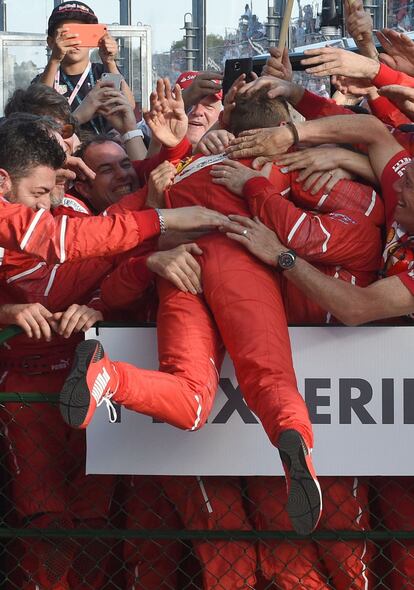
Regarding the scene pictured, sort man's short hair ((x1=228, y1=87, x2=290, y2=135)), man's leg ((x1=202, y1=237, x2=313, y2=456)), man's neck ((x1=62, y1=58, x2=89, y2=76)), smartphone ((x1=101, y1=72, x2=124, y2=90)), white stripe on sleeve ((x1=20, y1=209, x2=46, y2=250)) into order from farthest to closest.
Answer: man's neck ((x1=62, y1=58, x2=89, y2=76))
smartphone ((x1=101, y1=72, x2=124, y2=90))
man's short hair ((x1=228, y1=87, x2=290, y2=135))
white stripe on sleeve ((x1=20, y1=209, x2=46, y2=250))
man's leg ((x1=202, y1=237, x2=313, y2=456))

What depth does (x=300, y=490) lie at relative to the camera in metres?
3.23

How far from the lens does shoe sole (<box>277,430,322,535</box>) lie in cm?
321

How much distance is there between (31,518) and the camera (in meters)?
3.98

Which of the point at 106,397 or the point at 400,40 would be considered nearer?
the point at 106,397

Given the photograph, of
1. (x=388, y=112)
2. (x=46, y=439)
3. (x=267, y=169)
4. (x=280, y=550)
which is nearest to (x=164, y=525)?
(x=280, y=550)

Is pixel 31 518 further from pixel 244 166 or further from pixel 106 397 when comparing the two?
pixel 244 166

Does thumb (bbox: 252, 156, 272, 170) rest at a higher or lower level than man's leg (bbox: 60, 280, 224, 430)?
higher

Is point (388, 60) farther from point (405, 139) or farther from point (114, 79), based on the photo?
point (114, 79)

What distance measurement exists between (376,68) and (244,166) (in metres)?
0.84

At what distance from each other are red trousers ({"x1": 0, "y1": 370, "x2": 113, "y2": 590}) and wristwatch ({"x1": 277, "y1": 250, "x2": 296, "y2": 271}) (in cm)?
99

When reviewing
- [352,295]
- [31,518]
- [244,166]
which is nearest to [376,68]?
[244,166]

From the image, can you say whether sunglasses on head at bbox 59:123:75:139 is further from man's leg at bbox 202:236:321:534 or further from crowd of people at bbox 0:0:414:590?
man's leg at bbox 202:236:321:534

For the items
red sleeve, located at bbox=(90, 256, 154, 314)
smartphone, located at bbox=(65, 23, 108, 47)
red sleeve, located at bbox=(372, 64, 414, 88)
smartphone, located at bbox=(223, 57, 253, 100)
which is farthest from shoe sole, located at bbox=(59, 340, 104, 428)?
smartphone, located at bbox=(65, 23, 108, 47)

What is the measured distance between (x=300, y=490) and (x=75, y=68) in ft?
12.2
